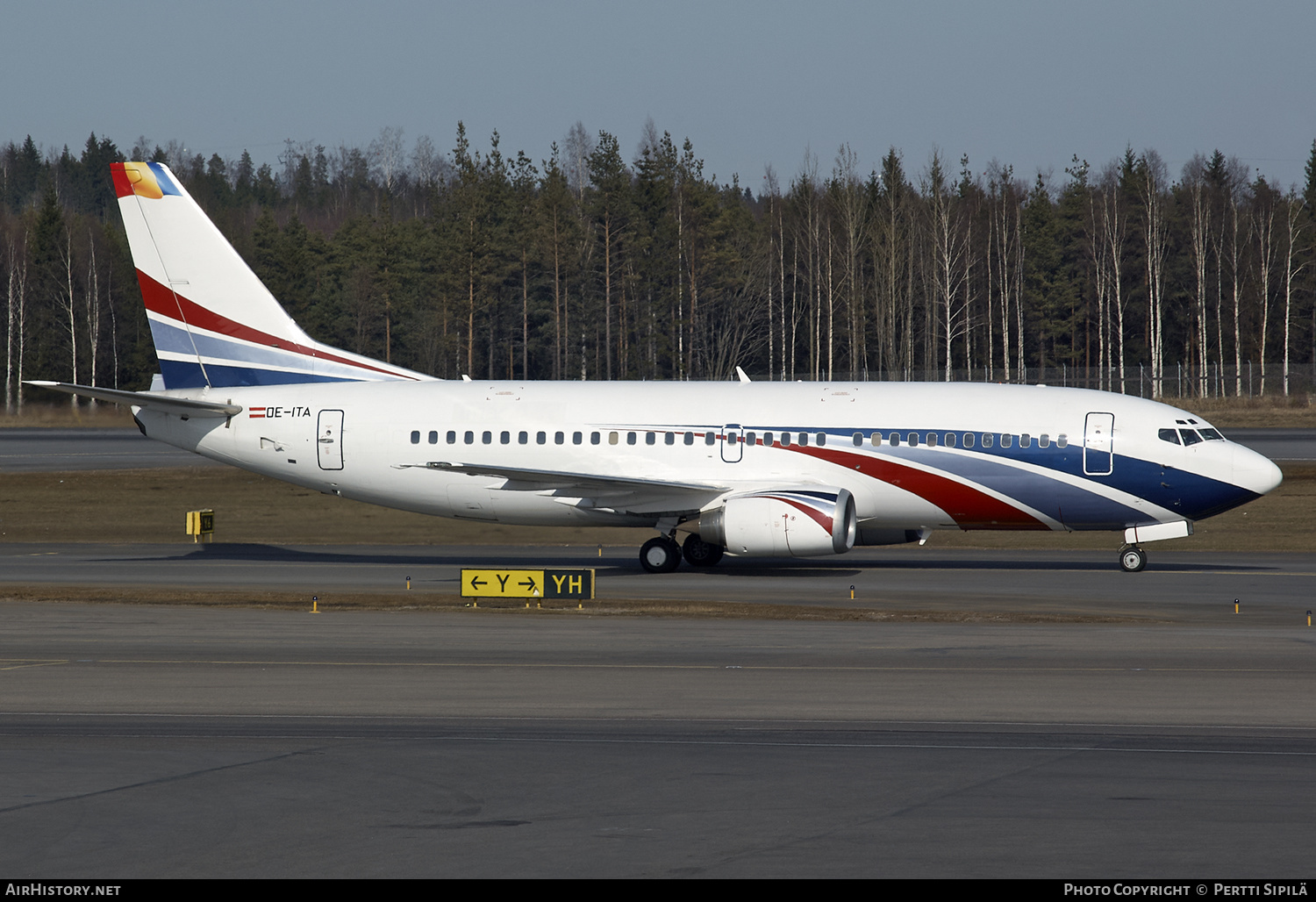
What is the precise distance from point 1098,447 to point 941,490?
12.2ft

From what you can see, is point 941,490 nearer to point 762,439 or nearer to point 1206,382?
point 762,439

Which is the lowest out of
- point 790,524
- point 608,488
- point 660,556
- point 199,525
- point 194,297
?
point 660,556

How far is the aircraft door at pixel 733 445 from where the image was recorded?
31.9 meters

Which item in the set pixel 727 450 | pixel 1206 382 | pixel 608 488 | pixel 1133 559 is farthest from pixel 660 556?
pixel 1206 382

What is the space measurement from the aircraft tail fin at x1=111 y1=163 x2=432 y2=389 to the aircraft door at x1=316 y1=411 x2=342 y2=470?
5.68ft

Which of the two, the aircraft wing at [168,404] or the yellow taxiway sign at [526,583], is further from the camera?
the aircraft wing at [168,404]

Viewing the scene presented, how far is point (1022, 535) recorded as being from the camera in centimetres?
4094

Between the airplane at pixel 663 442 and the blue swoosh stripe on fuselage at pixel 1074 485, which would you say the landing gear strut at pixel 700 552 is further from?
the blue swoosh stripe on fuselage at pixel 1074 485

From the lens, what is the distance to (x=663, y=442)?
32.3m

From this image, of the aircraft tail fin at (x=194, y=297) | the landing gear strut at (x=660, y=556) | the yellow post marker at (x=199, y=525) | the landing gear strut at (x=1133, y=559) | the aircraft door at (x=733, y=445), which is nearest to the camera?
the landing gear strut at (x=1133, y=559)

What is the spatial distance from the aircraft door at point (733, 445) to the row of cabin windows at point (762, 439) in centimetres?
2

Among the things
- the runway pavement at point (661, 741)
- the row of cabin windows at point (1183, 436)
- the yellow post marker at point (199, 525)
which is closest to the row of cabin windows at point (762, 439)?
the row of cabin windows at point (1183, 436)

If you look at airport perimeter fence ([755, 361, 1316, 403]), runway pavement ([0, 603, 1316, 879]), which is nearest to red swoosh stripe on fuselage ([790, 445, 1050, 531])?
runway pavement ([0, 603, 1316, 879])
